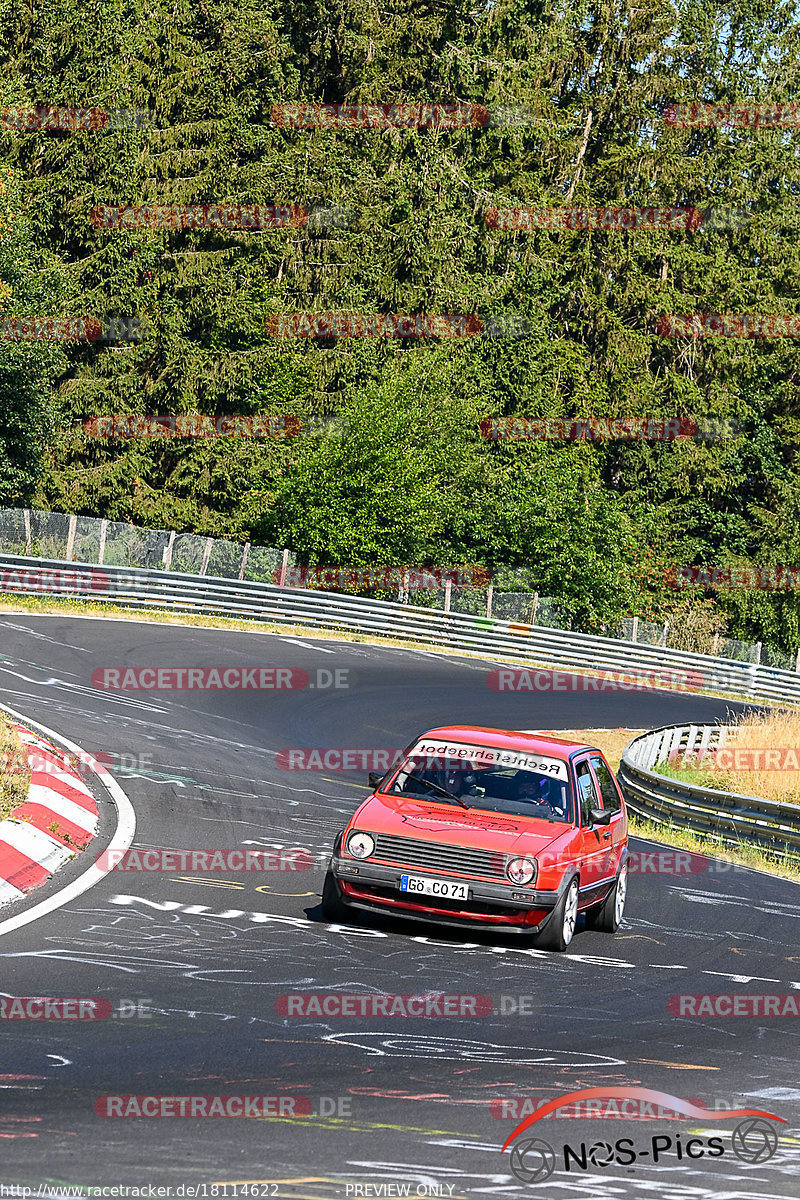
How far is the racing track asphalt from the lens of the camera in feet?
18.2

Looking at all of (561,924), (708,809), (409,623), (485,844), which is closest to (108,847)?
(485,844)

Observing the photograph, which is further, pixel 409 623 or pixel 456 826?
pixel 409 623

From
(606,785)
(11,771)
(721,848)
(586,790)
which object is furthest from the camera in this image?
(721,848)

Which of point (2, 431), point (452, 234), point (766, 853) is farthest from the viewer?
point (452, 234)

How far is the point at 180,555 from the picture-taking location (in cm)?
3694

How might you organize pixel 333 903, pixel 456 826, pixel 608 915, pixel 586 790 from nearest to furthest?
pixel 333 903 → pixel 456 826 → pixel 608 915 → pixel 586 790

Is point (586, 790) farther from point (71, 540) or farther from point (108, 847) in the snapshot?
point (71, 540)

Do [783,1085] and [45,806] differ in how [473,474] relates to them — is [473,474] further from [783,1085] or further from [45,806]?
[783,1085]

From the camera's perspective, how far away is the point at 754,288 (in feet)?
226

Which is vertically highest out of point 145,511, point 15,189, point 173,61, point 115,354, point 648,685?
point 173,61

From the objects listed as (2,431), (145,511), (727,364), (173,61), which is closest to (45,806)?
(2,431)

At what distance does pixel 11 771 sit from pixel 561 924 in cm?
567

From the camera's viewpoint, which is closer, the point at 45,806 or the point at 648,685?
the point at 45,806

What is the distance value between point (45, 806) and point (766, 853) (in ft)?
27.5
